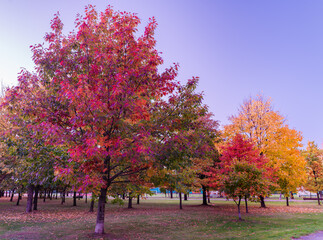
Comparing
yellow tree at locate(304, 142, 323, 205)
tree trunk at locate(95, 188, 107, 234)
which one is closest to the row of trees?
tree trunk at locate(95, 188, 107, 234)

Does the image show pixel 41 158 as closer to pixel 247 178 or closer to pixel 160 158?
pixel 160 158

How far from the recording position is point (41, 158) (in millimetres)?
10375

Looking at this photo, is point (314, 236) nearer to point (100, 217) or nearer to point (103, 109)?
point (100, 217)

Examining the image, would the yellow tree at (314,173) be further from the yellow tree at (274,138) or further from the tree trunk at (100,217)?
the tree trunk at (100,217)

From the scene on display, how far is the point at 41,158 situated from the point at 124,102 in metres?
5.02

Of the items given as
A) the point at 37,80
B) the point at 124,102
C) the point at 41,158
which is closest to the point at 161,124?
the point at 124,102

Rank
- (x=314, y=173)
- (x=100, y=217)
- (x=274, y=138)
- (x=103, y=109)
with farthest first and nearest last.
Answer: (x=314, y=173) < (x=274, y=138) < (x=100, y=217) < (x=103, y=109)

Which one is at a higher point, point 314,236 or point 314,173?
point 314,173

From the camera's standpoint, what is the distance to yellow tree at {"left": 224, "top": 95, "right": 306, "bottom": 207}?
27.0 m

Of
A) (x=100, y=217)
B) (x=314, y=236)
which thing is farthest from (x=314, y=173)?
(x=100, y=217)

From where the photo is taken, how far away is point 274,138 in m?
28.8

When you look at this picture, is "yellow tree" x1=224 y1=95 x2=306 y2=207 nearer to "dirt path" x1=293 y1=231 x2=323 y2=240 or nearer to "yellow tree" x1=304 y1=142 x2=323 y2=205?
"yellow tree" x1=304 y1=142 x2=323 y2=205

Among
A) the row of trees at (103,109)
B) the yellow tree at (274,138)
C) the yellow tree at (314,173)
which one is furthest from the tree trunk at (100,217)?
the yellow tree at (314,173)

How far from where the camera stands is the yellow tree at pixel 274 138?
2698 centimetres
